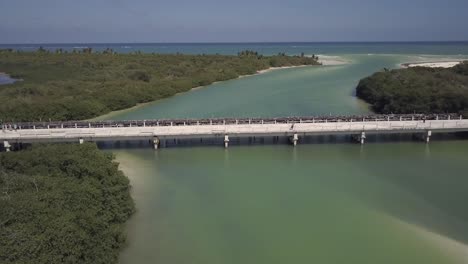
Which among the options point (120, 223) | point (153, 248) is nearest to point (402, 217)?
point (153, 248)

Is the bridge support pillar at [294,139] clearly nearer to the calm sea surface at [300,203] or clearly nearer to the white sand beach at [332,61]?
the calm sea surface at [300,203]

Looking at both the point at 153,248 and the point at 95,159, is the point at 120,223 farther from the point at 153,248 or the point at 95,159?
the point at 95,159

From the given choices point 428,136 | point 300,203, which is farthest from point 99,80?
point 300,203

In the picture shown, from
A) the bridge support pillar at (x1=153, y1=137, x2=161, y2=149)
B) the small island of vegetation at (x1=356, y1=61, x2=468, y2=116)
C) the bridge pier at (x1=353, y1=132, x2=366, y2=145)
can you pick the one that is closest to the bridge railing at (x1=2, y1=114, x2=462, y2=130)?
the bridge pier at (x1=353, y1=132, x2=366, y2=145)

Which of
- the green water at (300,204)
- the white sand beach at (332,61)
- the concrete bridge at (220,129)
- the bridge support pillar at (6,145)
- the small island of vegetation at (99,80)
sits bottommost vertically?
the green water at (300,204)

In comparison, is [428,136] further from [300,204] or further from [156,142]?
[156,142]

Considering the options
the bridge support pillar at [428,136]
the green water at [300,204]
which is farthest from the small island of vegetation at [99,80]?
the bridge support pillar at [428,136]
